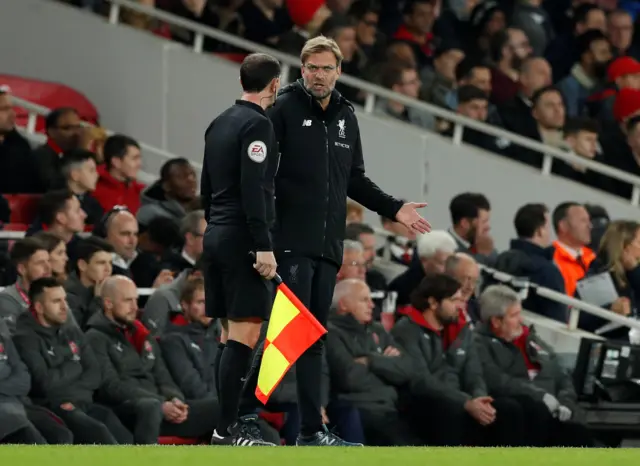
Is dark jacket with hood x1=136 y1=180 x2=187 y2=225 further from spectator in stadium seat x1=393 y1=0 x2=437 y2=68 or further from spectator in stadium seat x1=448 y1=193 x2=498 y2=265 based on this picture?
spectator in stadium seat x1=393 y1=0 x2=437 y2=68

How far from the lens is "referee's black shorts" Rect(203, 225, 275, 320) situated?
9883 mm

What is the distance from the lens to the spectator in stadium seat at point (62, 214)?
1380 cm

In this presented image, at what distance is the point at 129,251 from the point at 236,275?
4.31 meters

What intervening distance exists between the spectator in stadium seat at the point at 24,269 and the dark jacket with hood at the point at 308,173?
114 inches

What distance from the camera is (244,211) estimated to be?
32.1 ft

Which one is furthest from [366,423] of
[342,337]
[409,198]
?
[409,198]

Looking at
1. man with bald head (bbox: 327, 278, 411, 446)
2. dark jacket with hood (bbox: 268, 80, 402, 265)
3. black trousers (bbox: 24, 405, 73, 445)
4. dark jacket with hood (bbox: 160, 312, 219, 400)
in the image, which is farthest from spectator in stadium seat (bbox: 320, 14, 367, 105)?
dark jacket with hood (bbox: 268, 80, 402, 265)

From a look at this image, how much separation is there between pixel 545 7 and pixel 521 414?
9.39m

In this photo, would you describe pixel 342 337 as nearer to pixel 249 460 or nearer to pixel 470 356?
pixel 470 356

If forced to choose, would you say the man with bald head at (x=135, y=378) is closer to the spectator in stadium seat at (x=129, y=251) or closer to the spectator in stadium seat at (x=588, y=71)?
the spectator in stadium seat at (x=129, y=251)

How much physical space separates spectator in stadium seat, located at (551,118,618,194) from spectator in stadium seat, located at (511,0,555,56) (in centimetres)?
272

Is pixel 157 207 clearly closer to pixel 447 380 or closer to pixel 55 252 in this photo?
pixel 55 252

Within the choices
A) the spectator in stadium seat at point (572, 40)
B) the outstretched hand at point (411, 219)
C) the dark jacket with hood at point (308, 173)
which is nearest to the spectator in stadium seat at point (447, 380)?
the outstretched hand at point (411, 219)

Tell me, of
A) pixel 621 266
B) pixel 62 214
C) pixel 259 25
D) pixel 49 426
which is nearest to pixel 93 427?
pixel 49 426
